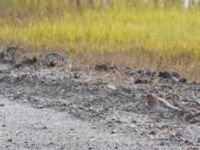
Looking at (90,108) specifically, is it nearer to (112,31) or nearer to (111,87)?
(111,87)

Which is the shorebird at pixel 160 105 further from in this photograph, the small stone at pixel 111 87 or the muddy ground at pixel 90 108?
the small stone at pixel 111 87

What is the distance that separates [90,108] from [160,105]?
61 centimetres

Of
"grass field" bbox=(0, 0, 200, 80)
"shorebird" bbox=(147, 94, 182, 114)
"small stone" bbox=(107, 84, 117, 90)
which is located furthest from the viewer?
"grass field" bbox=(0, 0, 200, 80)

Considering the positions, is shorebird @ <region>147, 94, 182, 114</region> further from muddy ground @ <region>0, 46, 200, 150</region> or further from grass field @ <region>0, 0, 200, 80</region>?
grass field @ <region>0, 0, 200, 80</region>

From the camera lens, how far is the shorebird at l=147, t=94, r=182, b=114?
6032 millimetres

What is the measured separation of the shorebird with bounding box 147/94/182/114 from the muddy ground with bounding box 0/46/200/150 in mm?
65

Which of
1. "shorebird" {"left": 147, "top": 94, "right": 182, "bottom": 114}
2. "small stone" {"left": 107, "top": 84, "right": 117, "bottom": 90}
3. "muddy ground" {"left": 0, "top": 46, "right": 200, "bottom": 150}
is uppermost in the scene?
"shorebird" {"left": 147, "top": 94, "right": 182, "bottom": 114}

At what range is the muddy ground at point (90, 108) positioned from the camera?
17.0ft

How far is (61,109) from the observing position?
636cm

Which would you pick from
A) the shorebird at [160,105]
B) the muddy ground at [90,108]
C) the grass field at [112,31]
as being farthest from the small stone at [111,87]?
the grass field at [112,31]

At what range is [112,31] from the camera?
1038 cm

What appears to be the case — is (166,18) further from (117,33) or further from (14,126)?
(14,126)

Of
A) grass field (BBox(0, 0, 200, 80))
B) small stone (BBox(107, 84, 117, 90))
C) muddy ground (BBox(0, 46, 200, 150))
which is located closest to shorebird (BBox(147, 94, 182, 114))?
muddy ground (BBox(0, 46, 200, 150))

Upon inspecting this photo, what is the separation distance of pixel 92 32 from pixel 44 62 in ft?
5.82
